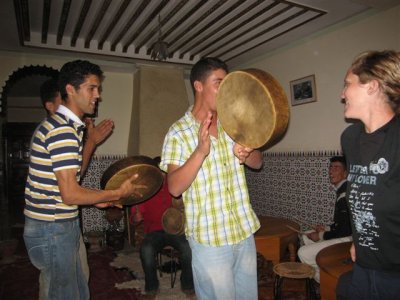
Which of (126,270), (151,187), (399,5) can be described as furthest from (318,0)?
(126,270)

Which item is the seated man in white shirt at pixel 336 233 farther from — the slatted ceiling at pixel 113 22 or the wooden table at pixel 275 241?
the slatted ceiling at pixel 113 22

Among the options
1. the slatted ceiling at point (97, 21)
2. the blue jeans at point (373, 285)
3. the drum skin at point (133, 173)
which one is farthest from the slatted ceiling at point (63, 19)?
the blue jeans at point (373, 285)

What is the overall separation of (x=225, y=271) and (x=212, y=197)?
0.35 m

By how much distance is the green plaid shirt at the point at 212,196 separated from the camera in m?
1.41

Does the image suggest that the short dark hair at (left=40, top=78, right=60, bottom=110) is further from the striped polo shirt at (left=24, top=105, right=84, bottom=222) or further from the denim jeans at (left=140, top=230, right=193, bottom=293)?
the denim jeans at (left=140, top=230, right=193, bottom=293)

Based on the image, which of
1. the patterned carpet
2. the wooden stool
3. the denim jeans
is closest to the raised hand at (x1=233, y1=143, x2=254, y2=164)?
the wooden stool

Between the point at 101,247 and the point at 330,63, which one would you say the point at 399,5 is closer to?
the point at 330,63

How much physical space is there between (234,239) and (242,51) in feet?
13.7

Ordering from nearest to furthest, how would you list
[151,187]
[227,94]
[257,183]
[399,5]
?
[227,94] < [151,187] < [399,5] < [257,183]

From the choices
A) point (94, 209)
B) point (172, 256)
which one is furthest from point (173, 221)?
point (94, 209)

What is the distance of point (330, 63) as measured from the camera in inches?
155

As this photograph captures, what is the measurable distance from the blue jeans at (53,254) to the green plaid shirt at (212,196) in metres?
0.69

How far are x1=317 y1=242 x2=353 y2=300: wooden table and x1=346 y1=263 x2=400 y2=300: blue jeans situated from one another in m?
0.76

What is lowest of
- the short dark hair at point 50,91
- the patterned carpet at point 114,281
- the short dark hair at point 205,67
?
the patterned carpet at point 114,281
